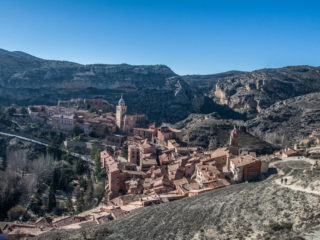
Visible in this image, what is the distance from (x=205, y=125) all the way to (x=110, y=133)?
20.1m

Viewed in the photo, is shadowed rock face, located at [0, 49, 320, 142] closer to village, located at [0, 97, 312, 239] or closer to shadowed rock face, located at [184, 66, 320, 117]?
shadowed rock face, located at [184, 66, 320, 117]

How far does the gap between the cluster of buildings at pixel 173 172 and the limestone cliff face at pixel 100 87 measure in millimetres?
52384

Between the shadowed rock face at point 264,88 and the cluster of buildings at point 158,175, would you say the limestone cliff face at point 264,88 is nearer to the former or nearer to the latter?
the shadowed rock face at point 264,88

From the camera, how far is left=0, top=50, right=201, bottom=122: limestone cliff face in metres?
94.8

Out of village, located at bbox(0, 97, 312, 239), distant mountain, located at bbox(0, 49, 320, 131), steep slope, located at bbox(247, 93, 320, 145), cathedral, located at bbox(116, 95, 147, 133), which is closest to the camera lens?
village, located at bbox(0, 97, 312, 239)

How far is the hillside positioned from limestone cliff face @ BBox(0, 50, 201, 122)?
71.8 m

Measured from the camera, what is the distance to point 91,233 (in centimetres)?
1791

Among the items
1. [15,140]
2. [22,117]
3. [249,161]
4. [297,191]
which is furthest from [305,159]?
[22,117]

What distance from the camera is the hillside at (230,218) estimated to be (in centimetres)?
1348

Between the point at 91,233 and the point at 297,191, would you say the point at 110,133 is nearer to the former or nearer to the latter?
the point at 91,233

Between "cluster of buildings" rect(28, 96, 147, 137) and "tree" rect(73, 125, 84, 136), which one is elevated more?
"cluster of buildings" rect(28, 96, 147, 137)

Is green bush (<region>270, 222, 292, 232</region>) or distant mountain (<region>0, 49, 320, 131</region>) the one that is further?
distant mountain (<region>0, 49, 320, 131</region>)

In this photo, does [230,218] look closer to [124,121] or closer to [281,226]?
[281,226]

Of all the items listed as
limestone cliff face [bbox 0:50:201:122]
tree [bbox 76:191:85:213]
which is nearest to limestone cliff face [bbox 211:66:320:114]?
limestone cliff face [bbox 0:50:201:122]
